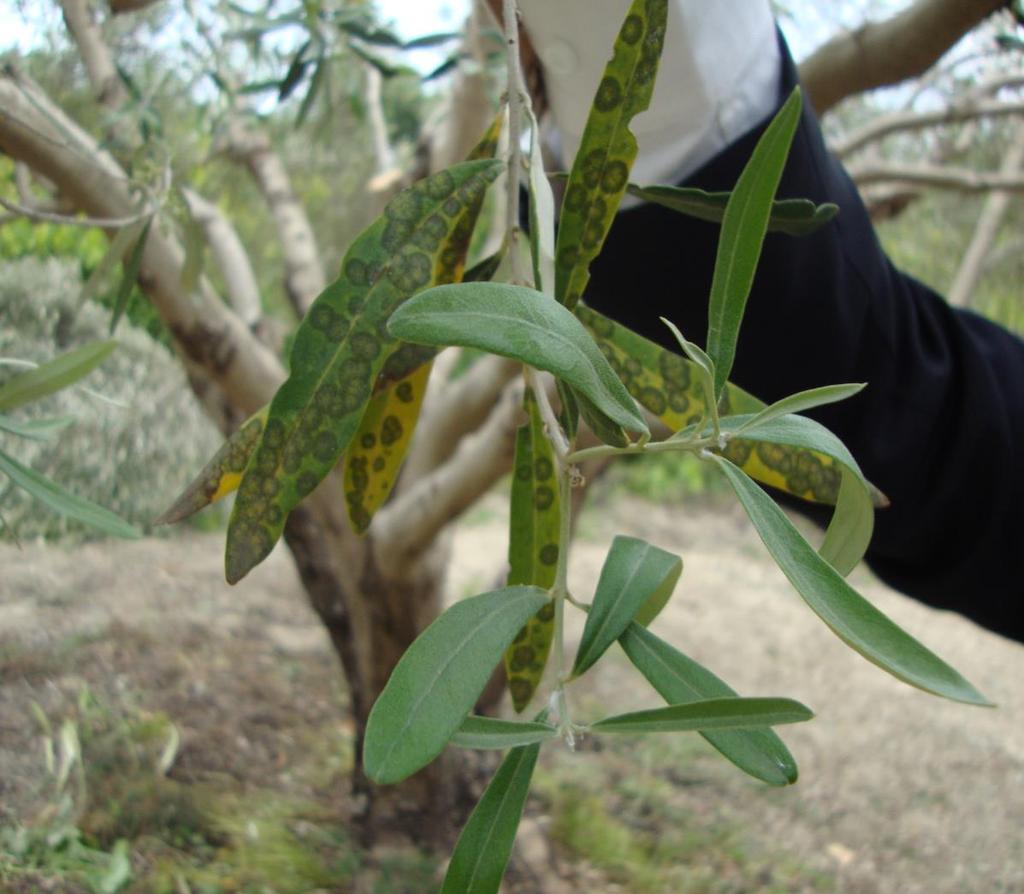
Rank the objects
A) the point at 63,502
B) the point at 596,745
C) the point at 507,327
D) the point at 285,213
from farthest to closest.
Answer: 1. the point at 596,745
2. the point at 285,213
3. the point at 63,502
4. the point at 507,327

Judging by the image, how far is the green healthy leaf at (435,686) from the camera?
0.79ft

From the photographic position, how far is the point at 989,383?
619mm

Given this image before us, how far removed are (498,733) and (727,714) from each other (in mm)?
73

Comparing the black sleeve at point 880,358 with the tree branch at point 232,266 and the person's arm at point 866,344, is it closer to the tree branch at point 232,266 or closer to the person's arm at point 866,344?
the person's arm at point 866,344

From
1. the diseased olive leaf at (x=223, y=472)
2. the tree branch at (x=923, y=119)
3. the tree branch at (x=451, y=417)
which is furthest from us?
the tree branch at (x=923, y=119)

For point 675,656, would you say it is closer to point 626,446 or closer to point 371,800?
point 626,446

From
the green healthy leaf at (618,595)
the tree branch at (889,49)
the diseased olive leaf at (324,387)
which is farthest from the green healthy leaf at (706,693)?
the tree branch at (889,49)

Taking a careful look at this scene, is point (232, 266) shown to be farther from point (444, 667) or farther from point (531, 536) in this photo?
point (444, 667)

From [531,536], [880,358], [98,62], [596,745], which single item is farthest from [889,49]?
[596,745]

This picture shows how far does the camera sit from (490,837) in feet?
0.97

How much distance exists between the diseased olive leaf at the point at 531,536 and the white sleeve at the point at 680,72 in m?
0.17

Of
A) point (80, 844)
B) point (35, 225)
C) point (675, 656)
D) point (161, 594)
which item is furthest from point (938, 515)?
point (161, 594)

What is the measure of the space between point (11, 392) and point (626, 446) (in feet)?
1.32

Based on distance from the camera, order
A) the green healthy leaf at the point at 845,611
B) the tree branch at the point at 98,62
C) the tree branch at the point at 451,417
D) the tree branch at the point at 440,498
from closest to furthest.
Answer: the green healthy leaf at the point at 845,611 → the tree branch at the point at 98,62 → the tree branch at the point at 440,498 → the tree branch at the point at 451,417
